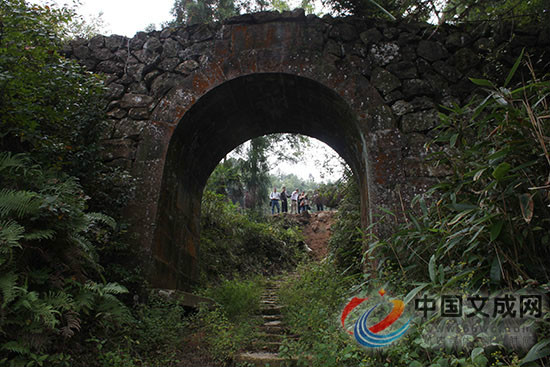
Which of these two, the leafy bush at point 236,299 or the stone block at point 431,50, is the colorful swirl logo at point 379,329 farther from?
the stone block at point 431,50

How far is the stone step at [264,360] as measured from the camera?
3234 mm

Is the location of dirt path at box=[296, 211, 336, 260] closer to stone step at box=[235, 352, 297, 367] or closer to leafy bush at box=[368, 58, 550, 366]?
stone step at box=[235, 352, 297, 367]

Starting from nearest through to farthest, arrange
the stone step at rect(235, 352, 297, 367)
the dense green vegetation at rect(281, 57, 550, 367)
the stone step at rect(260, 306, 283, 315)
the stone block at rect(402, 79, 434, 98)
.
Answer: the dense green vegetation at rect(281, 57, 550, 367) < the stone step at rect(235, 352, 297, 367) < the stone block at rect(402, 79, 434, 98) < the stone step at rect(260, 306, 283, 315)

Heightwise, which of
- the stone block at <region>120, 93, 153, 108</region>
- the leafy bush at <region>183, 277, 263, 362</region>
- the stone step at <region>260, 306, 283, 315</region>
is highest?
the stone block at <region>120, 93, 153, 108</region>

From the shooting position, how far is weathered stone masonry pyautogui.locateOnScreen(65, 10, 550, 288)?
4086 millimetres

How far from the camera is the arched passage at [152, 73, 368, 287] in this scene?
4379mm

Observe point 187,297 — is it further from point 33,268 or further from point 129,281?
point 33,268

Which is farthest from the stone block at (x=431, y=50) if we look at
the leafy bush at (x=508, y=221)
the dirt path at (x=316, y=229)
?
the dirt path at (x=316, y=229)

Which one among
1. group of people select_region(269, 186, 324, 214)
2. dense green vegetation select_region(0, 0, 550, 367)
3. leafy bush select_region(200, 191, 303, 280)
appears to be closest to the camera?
dense green vegetation select_region(0, 0, 550, 367)

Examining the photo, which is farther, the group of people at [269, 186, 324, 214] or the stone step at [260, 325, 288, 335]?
the group of people at [269, 186, 324, 214]

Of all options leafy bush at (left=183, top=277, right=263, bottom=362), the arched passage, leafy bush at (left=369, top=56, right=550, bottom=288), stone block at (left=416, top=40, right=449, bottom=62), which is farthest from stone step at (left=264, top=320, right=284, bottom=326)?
stone block at (left=416, top=40, right=449, bottom=62)

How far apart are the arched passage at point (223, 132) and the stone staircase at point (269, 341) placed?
115 centimetres

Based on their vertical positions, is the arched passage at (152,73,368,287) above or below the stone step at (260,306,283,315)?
above

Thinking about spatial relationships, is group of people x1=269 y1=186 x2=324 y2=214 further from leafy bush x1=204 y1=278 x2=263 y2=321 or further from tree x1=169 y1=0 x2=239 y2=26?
leafy bush x1=204 y1=278 x2=263 y2=321
